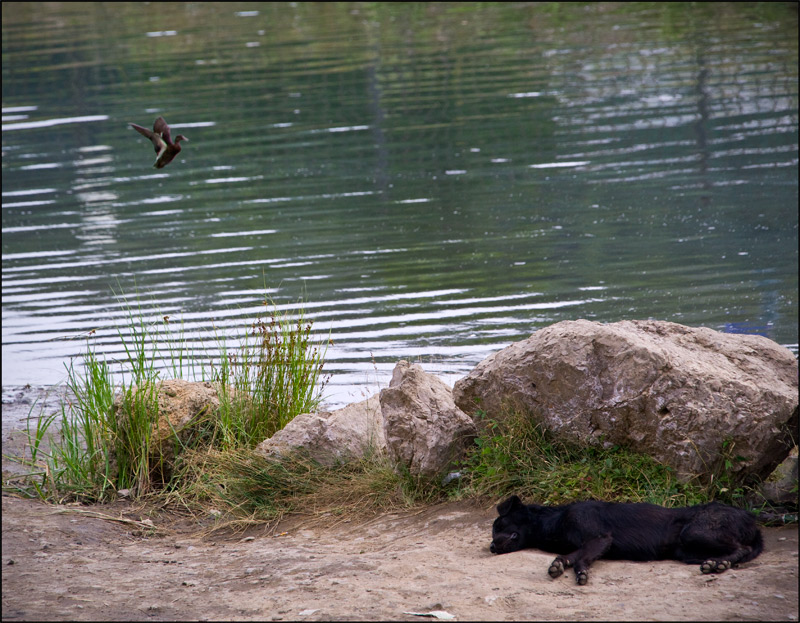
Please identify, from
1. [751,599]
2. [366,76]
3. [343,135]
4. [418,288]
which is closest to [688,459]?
[751,599]

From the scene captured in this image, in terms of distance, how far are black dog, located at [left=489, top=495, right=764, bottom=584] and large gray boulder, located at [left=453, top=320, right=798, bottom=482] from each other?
1.81ft

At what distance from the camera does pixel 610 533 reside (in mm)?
4129

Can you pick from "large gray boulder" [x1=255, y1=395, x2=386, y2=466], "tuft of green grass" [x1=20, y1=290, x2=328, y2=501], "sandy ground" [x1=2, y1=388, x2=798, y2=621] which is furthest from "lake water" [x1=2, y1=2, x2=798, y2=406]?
"sandy ground" [x1=2, y1=388, x2=798, y2=621]

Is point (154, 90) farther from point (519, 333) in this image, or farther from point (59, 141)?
point (519, 333)

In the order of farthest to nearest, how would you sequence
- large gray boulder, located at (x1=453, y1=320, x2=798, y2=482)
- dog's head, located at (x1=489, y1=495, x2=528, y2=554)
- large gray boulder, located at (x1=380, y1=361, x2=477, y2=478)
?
large gray boulder, located at (x1=380, y1=361, x2=477, y2=478) → large gray boulder, located at (x1=453, y1=320, x2=798, y2=482) → dog's head, located at (x1=489, y1=495, x2=528, y2=554)

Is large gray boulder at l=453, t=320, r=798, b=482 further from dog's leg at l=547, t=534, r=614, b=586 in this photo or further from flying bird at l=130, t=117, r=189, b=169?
flying bird at l=130, t=117, r=189, b=169

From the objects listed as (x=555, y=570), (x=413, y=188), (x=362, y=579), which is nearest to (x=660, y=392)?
(x=555, y=570)

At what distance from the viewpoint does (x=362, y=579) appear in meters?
4.04

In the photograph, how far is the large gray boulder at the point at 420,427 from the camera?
518 centimetres

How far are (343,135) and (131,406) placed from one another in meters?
13.5

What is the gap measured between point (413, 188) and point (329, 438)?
31.6 ft

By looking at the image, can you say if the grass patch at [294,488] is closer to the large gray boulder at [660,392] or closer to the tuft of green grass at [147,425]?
the tuft of green grass at [147,425]

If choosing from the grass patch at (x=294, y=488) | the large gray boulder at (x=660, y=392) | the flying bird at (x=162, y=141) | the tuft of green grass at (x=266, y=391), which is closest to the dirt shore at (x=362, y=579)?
the grass patch at (x=294, y=488)

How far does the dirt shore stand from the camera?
11.8ft
